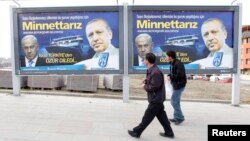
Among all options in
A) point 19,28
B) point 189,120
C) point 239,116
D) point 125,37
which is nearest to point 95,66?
point 125,37

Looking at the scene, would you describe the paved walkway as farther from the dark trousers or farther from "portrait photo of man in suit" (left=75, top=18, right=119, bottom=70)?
"portrait photo of man in suit" (left=75, top=18, right=119, bottom=70)

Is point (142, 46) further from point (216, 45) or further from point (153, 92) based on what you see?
point (153, 92)

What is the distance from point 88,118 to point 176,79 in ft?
7.19

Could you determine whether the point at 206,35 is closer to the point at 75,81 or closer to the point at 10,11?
the point at 75,81

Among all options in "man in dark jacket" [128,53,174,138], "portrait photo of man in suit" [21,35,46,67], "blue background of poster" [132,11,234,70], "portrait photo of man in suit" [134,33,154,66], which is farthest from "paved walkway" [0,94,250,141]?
"blue background of poster" [132,11,234,70]

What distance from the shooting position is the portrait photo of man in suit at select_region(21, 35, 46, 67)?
10.0 meters

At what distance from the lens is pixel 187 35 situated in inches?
386

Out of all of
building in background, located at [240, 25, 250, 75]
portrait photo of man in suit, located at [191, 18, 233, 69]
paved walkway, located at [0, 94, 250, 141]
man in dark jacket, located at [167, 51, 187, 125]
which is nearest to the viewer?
paved walkway, located at [0, 94, 250, 141]

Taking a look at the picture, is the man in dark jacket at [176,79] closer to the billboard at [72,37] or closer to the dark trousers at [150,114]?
the dark trousers at [150,114]

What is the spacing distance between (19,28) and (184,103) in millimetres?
5692

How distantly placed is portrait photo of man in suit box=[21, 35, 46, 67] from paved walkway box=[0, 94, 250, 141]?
1.11 meters

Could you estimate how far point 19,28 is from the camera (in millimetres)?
10070

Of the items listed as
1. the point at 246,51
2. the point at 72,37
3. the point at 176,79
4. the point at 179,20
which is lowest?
the point at 176,79

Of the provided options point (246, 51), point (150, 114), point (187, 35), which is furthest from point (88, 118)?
point (246, 51)
